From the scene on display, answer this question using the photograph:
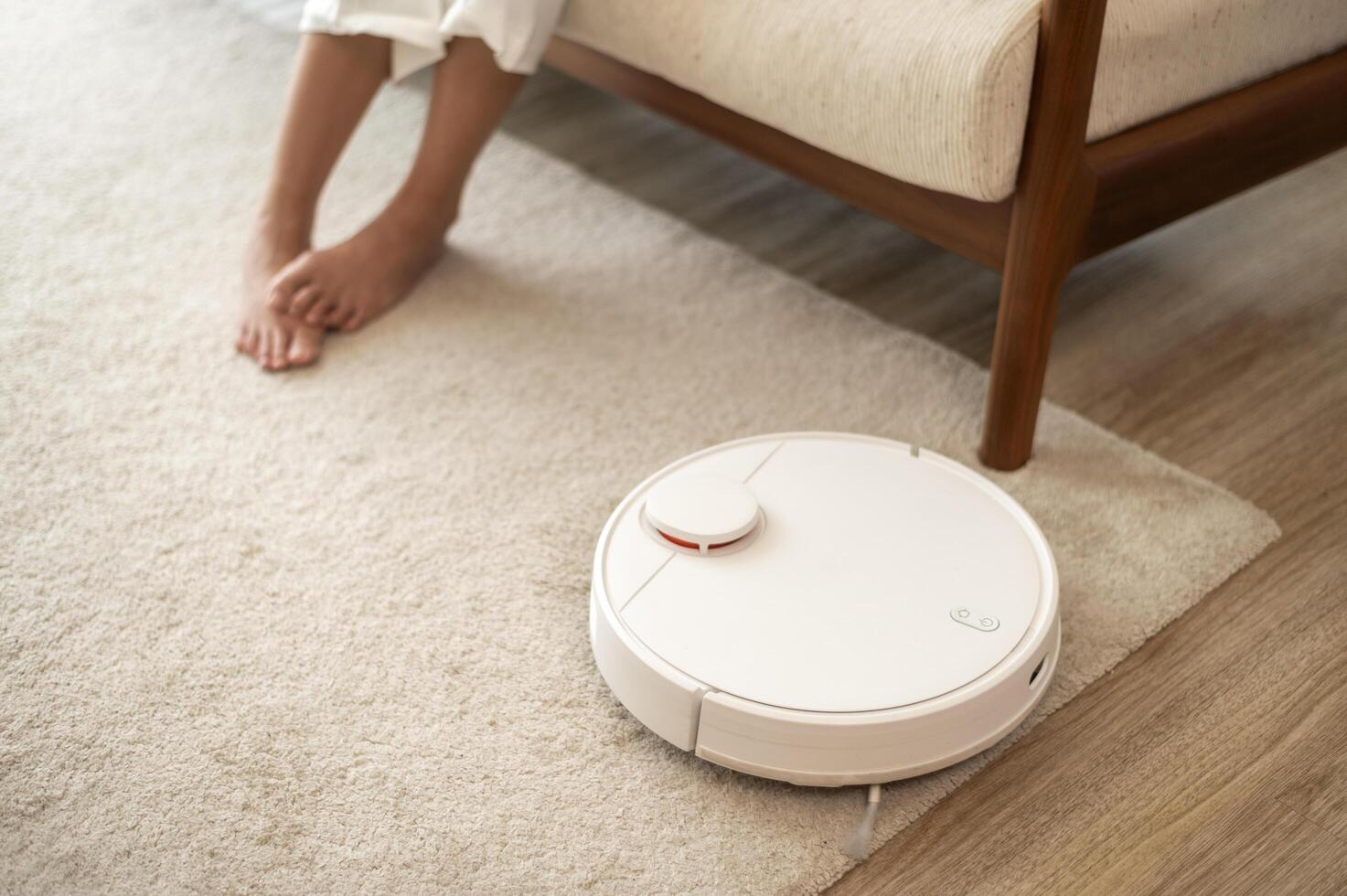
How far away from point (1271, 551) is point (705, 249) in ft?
2.87

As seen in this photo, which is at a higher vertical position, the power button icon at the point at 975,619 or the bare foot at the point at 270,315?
the power button icon at the point at 975,619

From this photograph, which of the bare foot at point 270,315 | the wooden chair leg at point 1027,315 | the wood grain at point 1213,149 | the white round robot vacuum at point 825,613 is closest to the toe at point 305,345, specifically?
the bare foot at point 270,315

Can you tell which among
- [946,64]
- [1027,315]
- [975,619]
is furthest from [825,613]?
[946,64]

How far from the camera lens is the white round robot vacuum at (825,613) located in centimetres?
99

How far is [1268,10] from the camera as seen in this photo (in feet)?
4.43

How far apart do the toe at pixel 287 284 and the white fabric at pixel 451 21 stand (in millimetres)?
314

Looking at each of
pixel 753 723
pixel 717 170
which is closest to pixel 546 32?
pixel 717 170

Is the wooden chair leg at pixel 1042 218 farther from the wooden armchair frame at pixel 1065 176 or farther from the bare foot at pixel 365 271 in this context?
the bare foot at pixel 365 271

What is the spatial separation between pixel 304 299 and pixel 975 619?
38.3 inches

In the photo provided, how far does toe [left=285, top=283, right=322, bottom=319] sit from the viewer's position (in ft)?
5.18

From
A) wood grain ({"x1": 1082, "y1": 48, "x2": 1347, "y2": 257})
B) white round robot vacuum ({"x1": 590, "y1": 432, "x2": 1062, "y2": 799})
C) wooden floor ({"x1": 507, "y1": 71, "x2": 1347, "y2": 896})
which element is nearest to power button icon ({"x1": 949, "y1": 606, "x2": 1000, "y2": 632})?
white round robot vacuum ({"x1": 590, "y1": 432, "x2": 1062, "y2": 799})

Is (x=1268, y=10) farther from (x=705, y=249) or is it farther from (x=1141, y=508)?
(x=705, y=249)

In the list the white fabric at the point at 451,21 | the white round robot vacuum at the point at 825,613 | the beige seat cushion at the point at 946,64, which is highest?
the beige seat cushion at the point at 946,64

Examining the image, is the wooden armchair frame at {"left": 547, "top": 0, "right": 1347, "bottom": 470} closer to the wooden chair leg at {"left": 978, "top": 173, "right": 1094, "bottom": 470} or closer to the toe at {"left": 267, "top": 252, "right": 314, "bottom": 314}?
the wooden chair leg at {"left": 978, "top": 173, "right": 1094, "bottom": 470}
